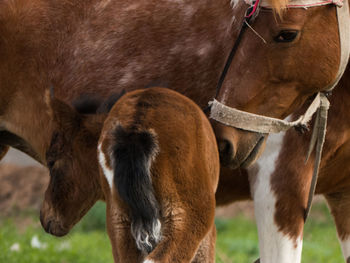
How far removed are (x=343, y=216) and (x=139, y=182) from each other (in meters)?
2.01

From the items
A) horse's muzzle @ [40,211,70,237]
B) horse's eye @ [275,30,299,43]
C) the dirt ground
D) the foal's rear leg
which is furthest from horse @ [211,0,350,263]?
the dirt ground

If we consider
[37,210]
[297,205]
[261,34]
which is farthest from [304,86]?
[37,210]

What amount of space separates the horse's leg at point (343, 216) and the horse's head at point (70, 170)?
4.94ft

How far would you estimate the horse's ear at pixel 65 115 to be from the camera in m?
3.72

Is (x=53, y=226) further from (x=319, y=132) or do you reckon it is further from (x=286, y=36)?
(x=286, y=36)

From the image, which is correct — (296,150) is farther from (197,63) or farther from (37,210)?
(37,210)

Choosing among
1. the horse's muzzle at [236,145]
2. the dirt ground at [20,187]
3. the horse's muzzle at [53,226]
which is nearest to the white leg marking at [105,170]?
the horse's muzzle at [236,145]

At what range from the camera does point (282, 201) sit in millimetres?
3656

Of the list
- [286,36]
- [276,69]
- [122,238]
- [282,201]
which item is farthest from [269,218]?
[122,238]

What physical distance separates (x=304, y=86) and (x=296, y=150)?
460 millimetres

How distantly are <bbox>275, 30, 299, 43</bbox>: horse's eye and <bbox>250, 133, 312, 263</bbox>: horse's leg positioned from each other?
2.03ft

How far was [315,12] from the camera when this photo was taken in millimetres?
3287

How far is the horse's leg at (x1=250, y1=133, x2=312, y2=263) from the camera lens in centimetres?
363

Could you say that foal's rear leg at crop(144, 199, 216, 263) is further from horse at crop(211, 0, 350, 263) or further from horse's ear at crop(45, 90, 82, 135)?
horse's ear at crop(45, 90, 82, 135)
